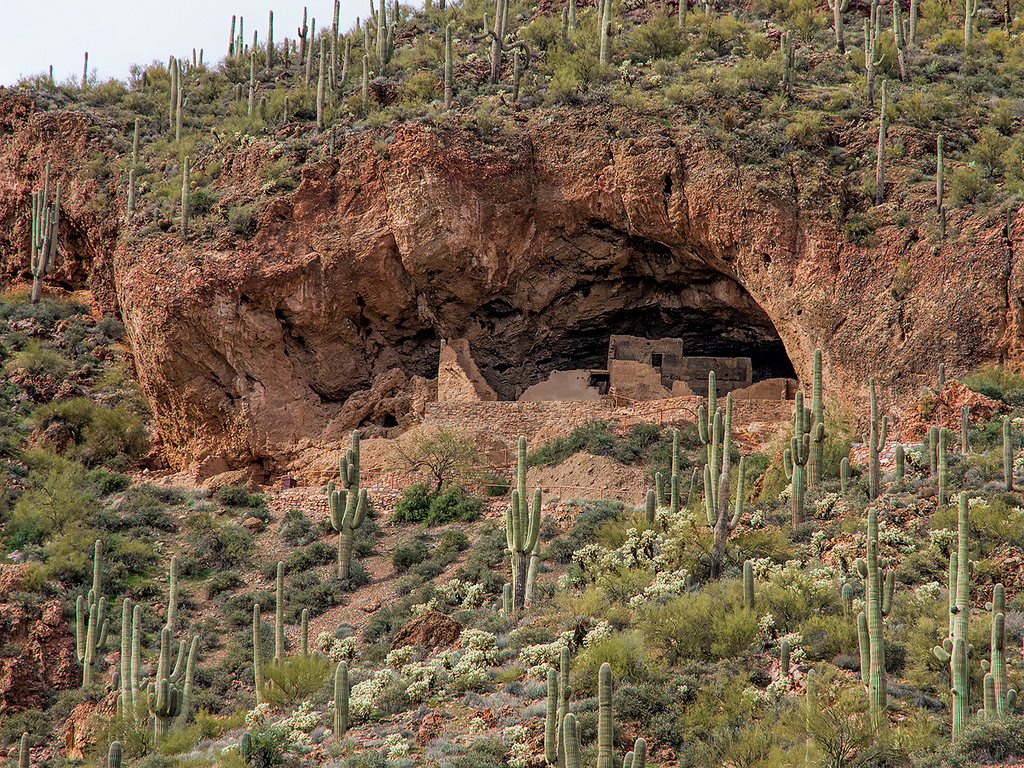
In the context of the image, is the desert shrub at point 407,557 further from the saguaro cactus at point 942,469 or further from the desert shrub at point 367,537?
the saguaro cactus at point 942,469

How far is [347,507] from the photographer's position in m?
23.2

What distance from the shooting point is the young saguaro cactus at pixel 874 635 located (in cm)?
1438


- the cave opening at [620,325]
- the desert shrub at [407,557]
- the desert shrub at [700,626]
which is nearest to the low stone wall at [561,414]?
the cave opening at [620,325]

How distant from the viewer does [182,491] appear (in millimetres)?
29359

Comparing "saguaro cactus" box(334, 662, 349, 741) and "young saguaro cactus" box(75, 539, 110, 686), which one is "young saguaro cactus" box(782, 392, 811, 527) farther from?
"young saguaro cactus" box(75, 539, 110, 686)

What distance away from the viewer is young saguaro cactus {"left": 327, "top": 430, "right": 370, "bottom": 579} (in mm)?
22984

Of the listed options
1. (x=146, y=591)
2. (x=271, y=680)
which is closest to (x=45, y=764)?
(x=271, y=680)

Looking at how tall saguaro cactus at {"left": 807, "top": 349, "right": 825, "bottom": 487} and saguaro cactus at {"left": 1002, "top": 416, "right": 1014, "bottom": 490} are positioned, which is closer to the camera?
saguaro cactus at {"left": 1002, "top": 416, "right": 1014, "bottom": 490}

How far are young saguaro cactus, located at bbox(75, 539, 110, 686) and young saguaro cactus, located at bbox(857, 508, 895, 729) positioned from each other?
12892 millimetres

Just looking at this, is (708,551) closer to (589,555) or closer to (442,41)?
Result: (589,555)

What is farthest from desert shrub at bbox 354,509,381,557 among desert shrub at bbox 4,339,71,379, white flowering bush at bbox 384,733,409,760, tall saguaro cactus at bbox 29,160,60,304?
tall saguaro cactus at bbox 29,160,60,304

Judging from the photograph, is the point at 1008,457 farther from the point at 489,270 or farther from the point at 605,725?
the point at 489,270

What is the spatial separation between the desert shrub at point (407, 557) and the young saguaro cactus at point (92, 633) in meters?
5.62

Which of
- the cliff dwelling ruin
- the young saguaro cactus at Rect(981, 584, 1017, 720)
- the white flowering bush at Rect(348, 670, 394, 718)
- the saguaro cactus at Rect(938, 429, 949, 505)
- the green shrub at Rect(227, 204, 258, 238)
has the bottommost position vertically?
the white flowering bush at Rect(348, 670, 394, 718)
